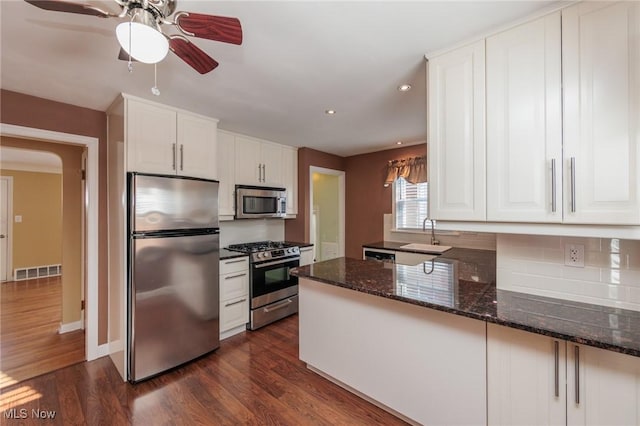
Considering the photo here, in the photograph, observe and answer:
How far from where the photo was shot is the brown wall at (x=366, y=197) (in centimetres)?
439

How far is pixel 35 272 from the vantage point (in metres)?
5.46

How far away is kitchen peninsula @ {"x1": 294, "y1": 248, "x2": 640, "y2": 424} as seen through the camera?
1144 millimetres

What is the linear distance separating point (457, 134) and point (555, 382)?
130cm

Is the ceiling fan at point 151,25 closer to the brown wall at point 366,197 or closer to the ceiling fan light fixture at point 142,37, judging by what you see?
the ceiling fan light fixture at point 142,37

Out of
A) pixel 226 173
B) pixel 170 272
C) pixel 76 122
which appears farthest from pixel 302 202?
pixel 76 122

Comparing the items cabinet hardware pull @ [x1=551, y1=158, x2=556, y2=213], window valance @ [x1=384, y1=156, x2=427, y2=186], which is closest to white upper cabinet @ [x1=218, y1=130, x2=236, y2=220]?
window valance @ [x1=384, y1=156, x2=427, y2=186]

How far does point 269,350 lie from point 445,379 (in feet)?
5.73

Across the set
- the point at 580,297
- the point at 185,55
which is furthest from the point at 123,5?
the point at 580,297

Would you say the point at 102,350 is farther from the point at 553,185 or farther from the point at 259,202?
the point at 553,185

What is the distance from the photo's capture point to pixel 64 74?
1903mm

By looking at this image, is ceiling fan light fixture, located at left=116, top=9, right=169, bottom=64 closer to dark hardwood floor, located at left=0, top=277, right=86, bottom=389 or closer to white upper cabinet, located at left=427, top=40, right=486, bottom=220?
white upper cabinet, located at left=427, top=40, right=486, bottom=220

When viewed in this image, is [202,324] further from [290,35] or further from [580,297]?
[580,297]

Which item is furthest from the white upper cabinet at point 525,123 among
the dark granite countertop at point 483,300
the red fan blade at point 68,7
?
the red fan blade at point 68,7

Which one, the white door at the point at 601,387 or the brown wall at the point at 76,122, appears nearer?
the white door at the point at 601,387
